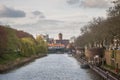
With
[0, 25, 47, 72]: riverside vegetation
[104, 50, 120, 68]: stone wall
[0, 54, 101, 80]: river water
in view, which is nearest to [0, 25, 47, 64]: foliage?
[0, 25, 47, 72]: riverside vegetation

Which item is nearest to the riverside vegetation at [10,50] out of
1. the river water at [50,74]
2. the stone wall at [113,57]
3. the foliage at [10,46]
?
the foliage at [10,46]

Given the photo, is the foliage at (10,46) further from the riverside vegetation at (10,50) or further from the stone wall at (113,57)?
the stone wall at (113,57)

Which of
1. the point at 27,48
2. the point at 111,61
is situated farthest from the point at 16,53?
the point at 111,61

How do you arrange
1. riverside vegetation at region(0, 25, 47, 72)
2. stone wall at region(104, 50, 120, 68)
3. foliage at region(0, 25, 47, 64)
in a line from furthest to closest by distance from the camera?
foliage at region(0, 25, 47, 64), riverside vegetation at region(0, 25, 47, 72), stone wall at region(104, 50, 120, 68)

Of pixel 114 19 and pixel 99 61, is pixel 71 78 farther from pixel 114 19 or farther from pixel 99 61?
pixel 99 61

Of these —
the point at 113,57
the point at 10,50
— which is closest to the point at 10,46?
the point at 10,50

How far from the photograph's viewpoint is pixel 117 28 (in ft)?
222

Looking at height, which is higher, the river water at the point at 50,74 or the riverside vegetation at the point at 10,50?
the riverside vegetation at the point at 10,50

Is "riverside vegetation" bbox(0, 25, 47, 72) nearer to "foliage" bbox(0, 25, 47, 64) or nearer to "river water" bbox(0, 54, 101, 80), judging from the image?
"foliage" bbox(0, 25, 47, 64)

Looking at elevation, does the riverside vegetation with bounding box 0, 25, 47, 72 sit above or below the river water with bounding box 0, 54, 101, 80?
above

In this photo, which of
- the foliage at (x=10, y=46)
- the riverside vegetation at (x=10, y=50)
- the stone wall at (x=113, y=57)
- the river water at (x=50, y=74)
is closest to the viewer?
the river water at (x=50, y=74)

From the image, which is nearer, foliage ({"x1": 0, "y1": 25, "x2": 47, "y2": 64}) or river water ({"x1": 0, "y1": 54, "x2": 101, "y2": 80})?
river water ({"x1": 0, "y1": 54, "x2": 101, "y2": 80})

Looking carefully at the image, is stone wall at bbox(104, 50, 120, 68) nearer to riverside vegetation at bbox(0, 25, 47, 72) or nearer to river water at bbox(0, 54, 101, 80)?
river water at bbox(0, 54, 101, 80)

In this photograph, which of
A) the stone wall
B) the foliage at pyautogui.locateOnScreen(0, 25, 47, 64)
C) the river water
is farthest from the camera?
the foliage at pyautogui.locateOnScreen(0, 25, 47, 64)
